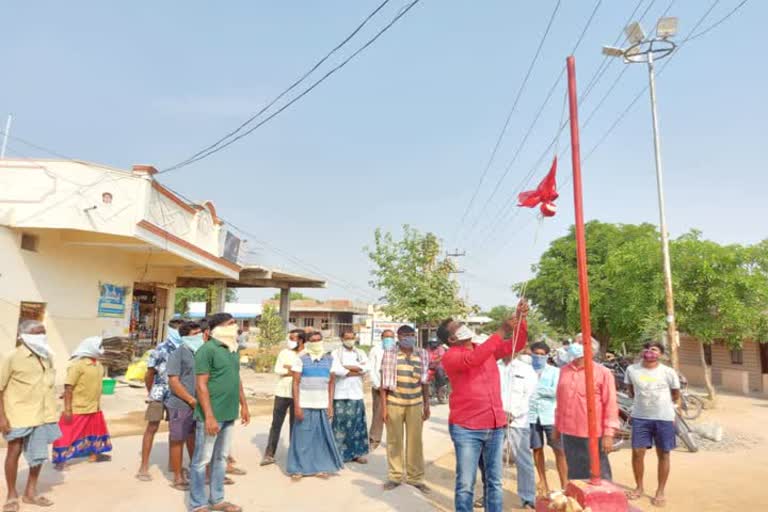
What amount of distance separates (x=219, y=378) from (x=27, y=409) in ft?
5.70

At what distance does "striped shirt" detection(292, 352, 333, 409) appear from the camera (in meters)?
6.20

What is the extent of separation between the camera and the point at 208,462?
4711mm

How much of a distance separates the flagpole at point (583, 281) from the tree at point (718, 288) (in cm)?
1234

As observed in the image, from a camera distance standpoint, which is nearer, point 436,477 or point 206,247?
point 436,477

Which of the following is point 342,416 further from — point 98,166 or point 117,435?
point 98,166

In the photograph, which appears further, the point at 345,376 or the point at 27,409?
the point at 345,376

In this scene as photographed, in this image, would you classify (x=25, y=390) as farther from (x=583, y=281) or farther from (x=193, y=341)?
A: (x=583, y=281)

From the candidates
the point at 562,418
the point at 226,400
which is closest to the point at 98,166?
the point at 226,400

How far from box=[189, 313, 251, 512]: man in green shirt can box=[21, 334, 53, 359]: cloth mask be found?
5.13 ft

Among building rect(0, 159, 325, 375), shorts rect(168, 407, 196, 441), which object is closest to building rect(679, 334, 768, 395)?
building rect(0, 159, 325, 375)

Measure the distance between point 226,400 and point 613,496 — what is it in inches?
126

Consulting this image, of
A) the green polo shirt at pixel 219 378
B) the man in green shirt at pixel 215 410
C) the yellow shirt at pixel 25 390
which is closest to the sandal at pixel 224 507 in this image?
the man in green shirt at pixel 215 410

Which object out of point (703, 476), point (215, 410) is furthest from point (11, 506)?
point (703, 476)

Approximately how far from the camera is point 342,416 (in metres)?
6.88
